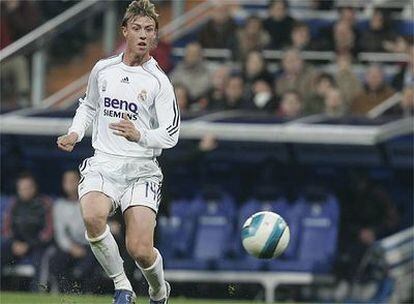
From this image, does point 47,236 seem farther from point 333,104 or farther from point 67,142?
point 67,142

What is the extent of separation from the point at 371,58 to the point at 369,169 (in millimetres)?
1484

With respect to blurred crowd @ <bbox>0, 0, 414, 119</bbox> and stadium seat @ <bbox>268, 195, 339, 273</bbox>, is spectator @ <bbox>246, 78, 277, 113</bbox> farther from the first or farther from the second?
stadium seat @ <bbox>268, 195, 339, 273</bbox>

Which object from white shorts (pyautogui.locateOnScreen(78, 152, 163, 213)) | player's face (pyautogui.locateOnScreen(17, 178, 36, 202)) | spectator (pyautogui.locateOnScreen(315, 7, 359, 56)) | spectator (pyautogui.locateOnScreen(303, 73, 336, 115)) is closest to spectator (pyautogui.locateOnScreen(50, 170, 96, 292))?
player's face (pyautogui.locateOnScreen(17, 178, 36, 202))

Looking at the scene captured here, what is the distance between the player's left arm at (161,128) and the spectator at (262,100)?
8.10 m

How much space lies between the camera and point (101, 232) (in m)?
10.9

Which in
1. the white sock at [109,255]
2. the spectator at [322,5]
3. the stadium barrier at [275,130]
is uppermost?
the spectator at [322,5]

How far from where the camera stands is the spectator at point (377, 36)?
794 inches

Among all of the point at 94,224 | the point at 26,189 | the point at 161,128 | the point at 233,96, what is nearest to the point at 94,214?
the point at 94,224

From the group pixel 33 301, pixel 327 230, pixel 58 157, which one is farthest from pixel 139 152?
pixel 58 157

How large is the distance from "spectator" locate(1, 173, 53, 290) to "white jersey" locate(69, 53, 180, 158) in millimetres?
7600

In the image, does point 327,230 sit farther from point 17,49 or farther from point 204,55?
point 17,49

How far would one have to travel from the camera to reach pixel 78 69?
20922 millimetres

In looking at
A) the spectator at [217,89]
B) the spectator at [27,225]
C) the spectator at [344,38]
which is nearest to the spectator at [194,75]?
the spectator at [217,89]

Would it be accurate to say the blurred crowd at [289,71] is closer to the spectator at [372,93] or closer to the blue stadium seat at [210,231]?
the spectator at [372,93]
